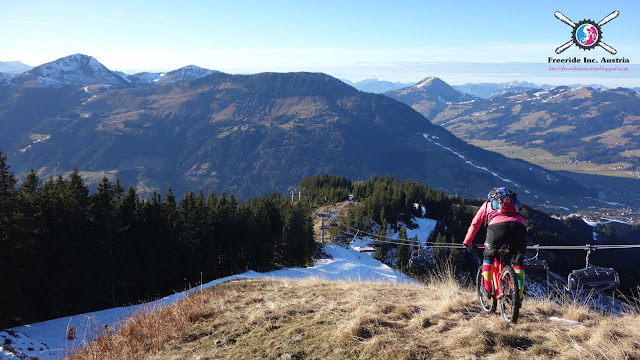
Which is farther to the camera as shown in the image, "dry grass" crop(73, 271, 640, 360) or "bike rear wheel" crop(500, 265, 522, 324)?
"bike rear wheel" crop(500, 265, 522, 324)

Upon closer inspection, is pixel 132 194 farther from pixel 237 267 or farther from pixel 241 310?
pixel 241 310

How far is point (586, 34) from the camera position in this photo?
3841 cm

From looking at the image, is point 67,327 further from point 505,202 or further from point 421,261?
point 421,261

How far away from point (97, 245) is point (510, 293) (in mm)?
35625

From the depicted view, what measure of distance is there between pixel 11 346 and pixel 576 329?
18.2 meters

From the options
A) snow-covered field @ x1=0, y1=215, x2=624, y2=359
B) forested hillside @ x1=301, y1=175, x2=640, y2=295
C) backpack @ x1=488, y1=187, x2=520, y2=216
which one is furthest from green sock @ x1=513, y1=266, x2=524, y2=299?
forested hillside @ x1=301, y1=175, x2=640, y2=295

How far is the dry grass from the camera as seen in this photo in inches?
244

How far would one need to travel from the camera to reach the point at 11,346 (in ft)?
45.2

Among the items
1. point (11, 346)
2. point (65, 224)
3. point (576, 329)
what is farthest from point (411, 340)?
point (65, 224)

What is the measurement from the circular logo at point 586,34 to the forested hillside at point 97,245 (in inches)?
1629

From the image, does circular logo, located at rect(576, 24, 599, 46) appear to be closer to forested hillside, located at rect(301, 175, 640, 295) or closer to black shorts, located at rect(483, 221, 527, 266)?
forested hillside, located at rect(301, 175, 640, 295)

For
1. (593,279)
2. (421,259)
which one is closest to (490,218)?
(593,279)

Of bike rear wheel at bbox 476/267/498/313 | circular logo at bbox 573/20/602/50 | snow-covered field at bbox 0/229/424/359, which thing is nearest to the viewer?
bike rear wheel at bbox 476/267/498/313

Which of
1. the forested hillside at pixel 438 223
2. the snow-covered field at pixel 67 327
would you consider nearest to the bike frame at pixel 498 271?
the snow-covered field at pixel 67 327
